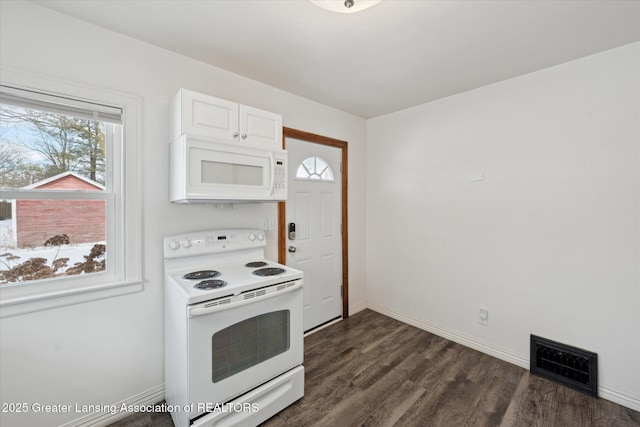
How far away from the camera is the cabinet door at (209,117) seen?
180cm

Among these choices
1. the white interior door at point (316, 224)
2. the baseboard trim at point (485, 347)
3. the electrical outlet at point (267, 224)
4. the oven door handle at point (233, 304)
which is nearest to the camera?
the oven door handle at point (233, 304)

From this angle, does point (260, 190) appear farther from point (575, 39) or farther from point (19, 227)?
point (575, 39)

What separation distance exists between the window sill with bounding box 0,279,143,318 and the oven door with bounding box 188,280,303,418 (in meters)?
0.70

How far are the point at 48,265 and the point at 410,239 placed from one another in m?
3.11

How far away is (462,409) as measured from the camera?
190cm

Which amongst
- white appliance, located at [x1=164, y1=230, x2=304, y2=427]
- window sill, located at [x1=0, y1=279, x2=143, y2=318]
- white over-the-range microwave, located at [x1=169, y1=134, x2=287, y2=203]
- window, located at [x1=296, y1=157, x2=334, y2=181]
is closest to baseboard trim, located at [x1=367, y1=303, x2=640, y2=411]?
white appliance, located at [x1=164, y1=230, x2=304, y2=427]

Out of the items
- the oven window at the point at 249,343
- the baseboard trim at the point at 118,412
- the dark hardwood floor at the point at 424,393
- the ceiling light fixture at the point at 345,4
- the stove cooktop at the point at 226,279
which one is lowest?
the dark hardwood floor at the point at 424,393

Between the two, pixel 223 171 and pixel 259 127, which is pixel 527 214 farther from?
pixel 223 171

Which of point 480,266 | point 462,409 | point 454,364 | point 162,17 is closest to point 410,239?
point 480,266

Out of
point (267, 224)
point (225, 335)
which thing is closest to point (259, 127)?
point (267, 224)

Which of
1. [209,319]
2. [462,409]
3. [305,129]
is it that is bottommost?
[462,409]

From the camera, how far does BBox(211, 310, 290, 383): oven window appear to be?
1616 millimetres

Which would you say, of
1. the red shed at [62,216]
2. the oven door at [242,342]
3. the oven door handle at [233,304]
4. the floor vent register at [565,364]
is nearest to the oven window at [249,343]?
the oven door at [242,342]

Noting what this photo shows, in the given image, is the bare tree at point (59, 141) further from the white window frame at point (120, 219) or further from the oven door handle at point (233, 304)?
the oven door handle at point (233, 304)
